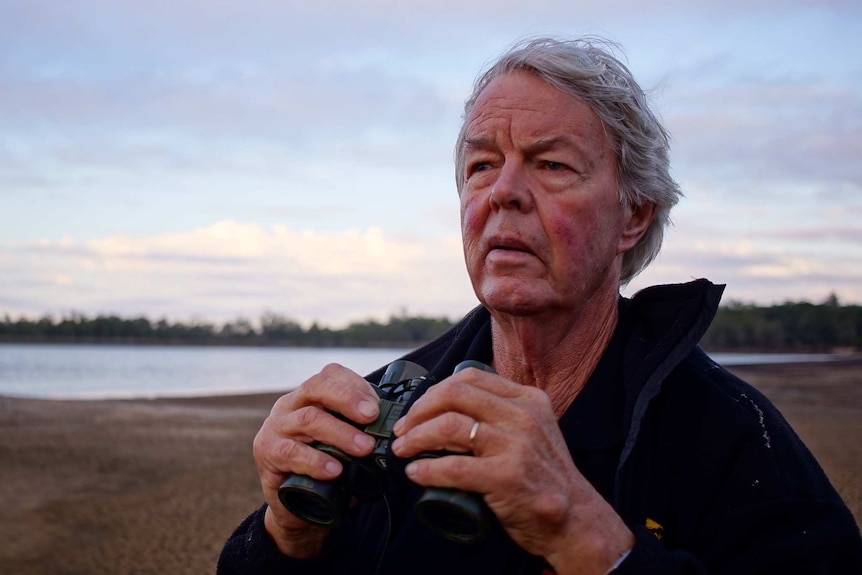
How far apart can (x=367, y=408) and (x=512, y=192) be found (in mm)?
719

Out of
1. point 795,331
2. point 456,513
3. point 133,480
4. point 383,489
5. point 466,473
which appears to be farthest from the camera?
point 795,331

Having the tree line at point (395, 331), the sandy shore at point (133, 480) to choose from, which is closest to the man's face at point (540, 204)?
the sandy shore at point (133, 480)

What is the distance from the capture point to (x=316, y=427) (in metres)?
1.78

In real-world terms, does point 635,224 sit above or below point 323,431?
above

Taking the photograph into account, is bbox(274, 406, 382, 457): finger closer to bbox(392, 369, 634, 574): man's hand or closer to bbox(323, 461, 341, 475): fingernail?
bbox(323, 461, 341, 475): fingernail

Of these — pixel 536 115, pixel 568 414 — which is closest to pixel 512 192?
pixel 536 115

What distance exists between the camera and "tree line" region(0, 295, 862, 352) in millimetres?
106688

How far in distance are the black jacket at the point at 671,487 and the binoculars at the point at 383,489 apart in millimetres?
86

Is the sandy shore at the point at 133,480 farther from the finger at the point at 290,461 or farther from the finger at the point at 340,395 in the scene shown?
the finger at the point at 340,395

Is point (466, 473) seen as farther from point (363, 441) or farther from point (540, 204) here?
point (540, 204)

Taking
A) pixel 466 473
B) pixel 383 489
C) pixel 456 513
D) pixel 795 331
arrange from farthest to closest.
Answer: pixel 795 331 < pixel 383 489 < pixel 456 513 < pixel 466 473

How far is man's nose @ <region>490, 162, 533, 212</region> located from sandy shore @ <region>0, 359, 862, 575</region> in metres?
8.92

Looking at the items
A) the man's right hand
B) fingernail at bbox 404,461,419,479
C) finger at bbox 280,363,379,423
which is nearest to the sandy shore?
the man's right hand

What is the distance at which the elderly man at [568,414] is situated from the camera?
61.1 inches
